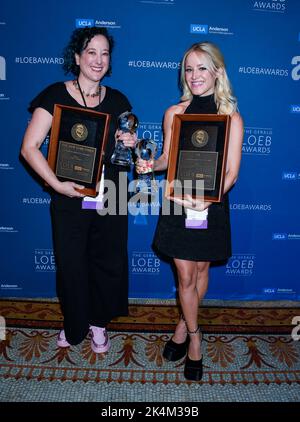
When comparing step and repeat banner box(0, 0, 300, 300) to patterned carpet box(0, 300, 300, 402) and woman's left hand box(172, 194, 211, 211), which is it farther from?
woman's left hand box(172, 194, 211, 211)

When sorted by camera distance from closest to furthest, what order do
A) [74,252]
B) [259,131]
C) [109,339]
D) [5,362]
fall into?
[74,252] → [5,362] → [109,339] → [259,131]

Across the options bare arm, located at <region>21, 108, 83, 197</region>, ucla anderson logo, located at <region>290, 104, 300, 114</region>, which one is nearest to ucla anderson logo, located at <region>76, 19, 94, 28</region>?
bare arm, located at <region>21, 108, 83, 197</region>

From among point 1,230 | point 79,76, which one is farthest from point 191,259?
point 1,230

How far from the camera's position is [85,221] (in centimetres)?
217

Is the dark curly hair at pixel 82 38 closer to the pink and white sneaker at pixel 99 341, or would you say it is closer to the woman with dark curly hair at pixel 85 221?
the woman with dark curly hair at pixel 85 221

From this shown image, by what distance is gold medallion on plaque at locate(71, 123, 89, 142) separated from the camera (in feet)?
6.24

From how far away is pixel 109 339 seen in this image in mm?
2594

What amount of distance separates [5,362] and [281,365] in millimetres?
1784

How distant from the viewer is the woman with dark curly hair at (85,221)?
1.97m

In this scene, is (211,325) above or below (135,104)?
below

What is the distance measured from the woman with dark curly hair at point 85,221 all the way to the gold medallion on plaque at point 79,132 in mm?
153

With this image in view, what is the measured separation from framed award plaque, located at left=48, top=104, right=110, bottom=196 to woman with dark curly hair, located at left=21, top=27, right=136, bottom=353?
0.20 ft

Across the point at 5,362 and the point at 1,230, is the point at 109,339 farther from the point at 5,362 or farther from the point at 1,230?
the point at 1,230

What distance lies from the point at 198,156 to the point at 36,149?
871 millimetres
